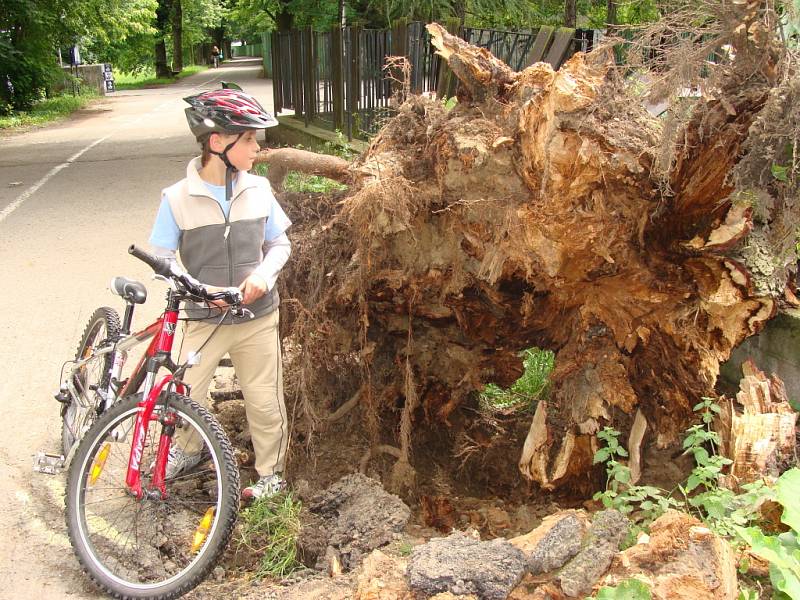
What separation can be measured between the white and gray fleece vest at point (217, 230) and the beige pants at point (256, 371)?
0.11 metres

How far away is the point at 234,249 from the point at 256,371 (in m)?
0.67

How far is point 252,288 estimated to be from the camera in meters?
3.37

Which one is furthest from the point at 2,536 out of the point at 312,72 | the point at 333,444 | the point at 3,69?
the point at 3,69

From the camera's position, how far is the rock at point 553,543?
9.03 ft

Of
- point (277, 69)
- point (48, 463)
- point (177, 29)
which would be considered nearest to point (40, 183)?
point (277, 69)

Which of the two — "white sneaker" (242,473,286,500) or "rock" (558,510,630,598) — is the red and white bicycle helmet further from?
"rock" (558,510,630,598)

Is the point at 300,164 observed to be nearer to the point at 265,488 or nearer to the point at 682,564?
the point at 265,488

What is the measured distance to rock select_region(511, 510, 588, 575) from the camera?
275 centimetres

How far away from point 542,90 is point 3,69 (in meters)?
23.0

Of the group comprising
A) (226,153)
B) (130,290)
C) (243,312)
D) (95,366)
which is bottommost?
(95,366)

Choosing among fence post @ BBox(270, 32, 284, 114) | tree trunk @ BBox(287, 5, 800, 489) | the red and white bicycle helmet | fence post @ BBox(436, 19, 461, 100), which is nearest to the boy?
the red and white bicycle helmet

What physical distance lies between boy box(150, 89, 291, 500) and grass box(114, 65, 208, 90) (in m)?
40.4

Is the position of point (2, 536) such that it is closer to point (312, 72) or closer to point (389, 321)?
point (389, 321)

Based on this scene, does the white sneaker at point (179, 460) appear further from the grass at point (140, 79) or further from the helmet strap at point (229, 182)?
the grass at point (140, 79)
